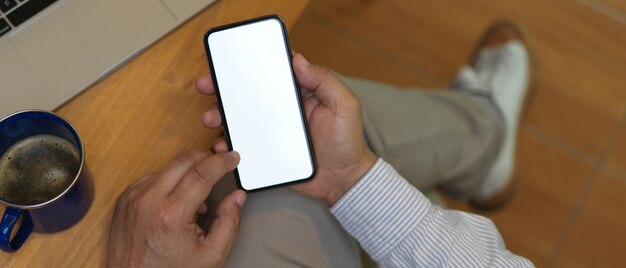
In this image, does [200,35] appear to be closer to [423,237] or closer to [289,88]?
[289,88]

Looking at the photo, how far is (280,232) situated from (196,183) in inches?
4.4

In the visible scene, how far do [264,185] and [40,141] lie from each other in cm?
20

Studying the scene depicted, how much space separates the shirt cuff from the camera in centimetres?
52

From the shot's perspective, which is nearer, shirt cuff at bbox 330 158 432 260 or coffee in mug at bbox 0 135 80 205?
coffee in mug at bbox 0 135 80 205

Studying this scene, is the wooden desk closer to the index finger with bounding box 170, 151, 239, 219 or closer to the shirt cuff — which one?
the index finger with bounding box 170, 151, 239, 219

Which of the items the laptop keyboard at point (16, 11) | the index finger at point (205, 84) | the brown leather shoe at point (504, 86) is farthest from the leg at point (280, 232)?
the brown leather shoe at point (504, 86)

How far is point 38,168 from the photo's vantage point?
0.41 meters

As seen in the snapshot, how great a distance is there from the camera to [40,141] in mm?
417

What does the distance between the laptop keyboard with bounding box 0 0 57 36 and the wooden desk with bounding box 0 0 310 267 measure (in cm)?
9

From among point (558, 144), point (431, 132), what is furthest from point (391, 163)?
point (558, 144)

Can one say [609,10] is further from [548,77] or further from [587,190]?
[587,190]

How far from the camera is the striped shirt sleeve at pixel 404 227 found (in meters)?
0.51

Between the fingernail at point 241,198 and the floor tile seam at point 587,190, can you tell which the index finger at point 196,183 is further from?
the floor tile seam at point 587,190

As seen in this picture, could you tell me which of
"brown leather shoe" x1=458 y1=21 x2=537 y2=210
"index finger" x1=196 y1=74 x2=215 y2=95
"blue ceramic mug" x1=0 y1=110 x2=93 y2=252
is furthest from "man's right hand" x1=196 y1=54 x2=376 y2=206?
"brown leather shoe" x1=458 y1=21 x2=537 y2=210
